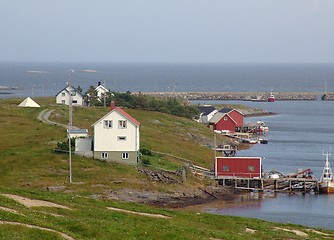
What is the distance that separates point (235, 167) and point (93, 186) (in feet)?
50.3

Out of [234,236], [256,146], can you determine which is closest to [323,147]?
[256,146]

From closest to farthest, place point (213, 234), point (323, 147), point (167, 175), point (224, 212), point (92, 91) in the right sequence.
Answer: point (213, 234)
point (224, 212)
point (167, 175)
point (323, 147)
point (92, 91)

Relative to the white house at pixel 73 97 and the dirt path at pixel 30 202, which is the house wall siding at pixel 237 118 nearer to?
the white house at pixel 73 97

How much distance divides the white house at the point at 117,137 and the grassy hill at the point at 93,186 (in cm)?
105

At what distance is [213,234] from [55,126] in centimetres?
4499

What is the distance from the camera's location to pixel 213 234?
2998 cm

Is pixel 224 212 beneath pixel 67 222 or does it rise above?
beneath

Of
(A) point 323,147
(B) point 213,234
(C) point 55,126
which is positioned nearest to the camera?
(B) point 213,234

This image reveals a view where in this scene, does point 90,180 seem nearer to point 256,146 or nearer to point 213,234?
point 213,234

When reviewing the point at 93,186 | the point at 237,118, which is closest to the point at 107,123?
the point at 93,186

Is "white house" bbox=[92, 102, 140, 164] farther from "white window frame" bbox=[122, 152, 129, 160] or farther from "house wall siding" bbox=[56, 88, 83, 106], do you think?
"house wall siding" bbox=[56, 88, 83, 106]

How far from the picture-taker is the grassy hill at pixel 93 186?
86.2 feet

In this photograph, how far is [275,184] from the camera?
2584 inches

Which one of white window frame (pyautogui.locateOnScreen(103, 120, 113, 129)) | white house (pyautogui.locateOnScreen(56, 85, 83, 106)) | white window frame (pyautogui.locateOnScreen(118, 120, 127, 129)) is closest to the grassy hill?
white window frame (pyautogui.locateOnScreen(103, 120, 113, 129))
